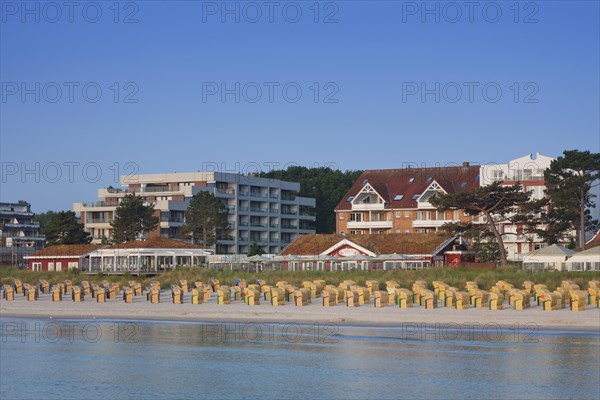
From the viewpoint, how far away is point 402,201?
10038 centimetres

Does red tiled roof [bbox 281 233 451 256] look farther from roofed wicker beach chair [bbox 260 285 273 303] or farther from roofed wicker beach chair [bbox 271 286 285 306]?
roofed wicker beach chair [bbox 271 286 285 306]

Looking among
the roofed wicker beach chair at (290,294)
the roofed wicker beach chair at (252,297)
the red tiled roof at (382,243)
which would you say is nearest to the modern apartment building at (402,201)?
the red tiled roof at (382,243)

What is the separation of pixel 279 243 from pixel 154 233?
20.0 m

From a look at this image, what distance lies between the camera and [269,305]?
4688cm

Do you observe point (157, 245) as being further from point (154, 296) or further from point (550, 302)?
point (550, 302)

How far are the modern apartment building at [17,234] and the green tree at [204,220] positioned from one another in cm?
2849

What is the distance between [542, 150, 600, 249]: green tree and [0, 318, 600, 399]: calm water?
4056 cm

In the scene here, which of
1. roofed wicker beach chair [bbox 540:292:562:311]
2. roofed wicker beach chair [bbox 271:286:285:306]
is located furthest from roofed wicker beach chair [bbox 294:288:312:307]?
roofed wicker beach chair [bbox 540:292:562:311]

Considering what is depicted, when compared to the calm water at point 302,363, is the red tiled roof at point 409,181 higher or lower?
higher

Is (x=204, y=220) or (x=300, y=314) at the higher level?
(x=204, y=220)

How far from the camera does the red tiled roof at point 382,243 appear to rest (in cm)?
7756

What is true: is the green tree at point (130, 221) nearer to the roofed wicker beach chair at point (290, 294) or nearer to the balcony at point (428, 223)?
the balcony at point (428, 223)

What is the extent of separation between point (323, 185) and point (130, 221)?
4687 cm

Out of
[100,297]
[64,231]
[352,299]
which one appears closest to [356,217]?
[64,231]
